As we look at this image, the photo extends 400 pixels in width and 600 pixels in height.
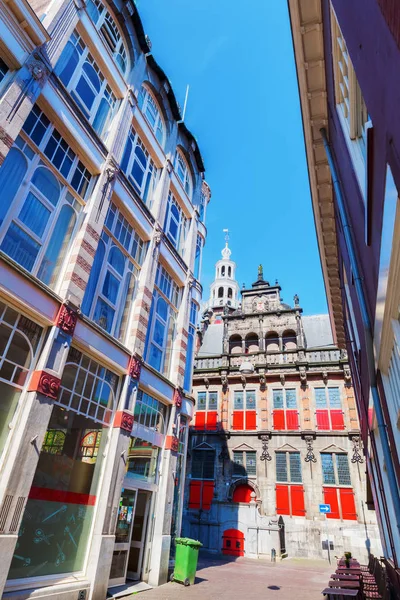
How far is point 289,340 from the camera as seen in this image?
1171 inches

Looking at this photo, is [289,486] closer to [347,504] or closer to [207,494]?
[347,504]

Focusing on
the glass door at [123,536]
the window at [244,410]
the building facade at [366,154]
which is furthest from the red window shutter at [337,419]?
the glass door at [123,536]

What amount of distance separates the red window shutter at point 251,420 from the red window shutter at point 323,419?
4616 mm

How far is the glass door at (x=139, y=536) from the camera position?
31.8 ft

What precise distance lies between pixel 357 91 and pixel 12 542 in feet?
30.3

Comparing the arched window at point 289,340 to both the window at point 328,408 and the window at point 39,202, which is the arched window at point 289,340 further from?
the window at point 39,202

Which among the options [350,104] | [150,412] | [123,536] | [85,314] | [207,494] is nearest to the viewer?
[350,104]

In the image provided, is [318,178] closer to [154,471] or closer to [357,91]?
[357,91]

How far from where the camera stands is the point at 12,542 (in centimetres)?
574

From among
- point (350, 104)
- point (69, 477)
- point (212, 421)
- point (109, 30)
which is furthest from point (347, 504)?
point (109, 30)

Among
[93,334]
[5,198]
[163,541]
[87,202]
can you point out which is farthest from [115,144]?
[163,541]

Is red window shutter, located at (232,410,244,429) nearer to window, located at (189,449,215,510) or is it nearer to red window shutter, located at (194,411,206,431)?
red window shutter, located at (194,411,206,431)

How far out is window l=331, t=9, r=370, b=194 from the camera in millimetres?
5383

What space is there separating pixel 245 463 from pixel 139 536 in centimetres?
1656
